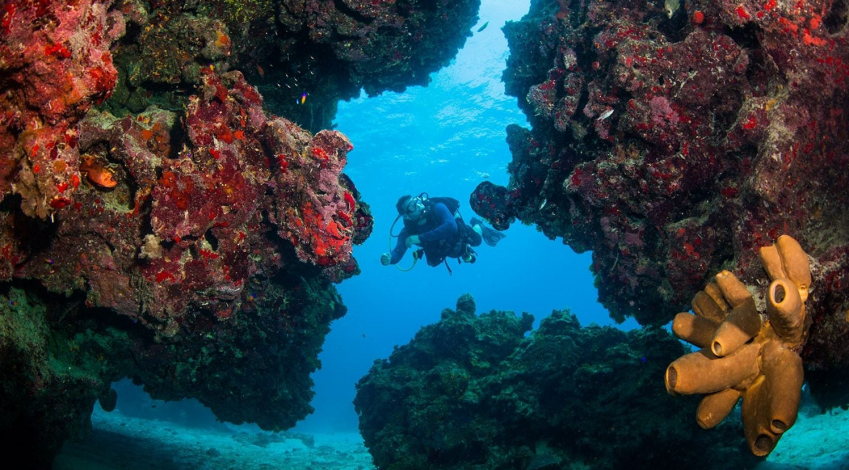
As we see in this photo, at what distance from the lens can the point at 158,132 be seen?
4.96 meters

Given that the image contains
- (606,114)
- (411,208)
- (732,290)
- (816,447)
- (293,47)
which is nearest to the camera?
(732,290)

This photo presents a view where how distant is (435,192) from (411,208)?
45.2 metres

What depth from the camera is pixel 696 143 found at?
183 inches

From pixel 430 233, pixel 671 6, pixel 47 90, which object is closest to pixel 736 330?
pixel 47 90

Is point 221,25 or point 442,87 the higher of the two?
point 442,87

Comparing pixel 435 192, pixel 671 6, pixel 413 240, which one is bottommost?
pixel 671 6

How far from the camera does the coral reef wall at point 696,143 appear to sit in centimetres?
340

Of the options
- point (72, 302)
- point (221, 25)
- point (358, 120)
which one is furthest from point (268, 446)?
point (358, 120)

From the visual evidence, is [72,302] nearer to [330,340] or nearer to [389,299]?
[330,340]

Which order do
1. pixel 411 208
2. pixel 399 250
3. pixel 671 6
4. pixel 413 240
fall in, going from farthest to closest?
pixel 399 250 → pixel 411 208 → pixel 413 240 → pixel 671 6

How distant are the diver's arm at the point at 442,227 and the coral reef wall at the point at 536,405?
2518 millimetres

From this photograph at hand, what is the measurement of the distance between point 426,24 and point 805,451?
40.4 feet

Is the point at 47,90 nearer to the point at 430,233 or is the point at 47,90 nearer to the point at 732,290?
the point at 732,290

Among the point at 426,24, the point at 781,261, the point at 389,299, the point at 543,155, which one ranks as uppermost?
the point at 389,299
